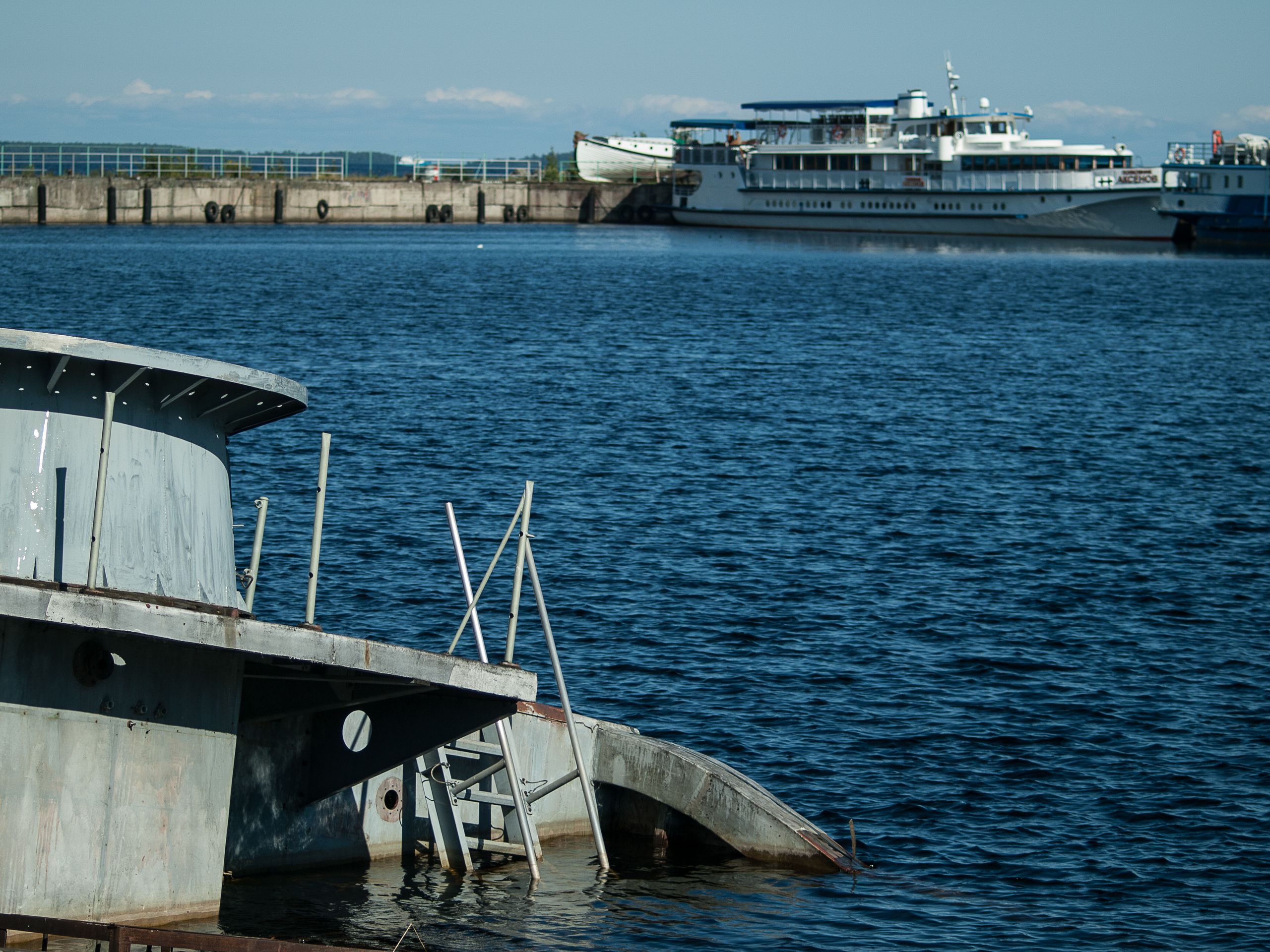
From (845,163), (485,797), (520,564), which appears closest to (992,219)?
(845,163)

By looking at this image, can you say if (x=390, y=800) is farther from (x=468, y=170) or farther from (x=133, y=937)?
(x=468, y=170)

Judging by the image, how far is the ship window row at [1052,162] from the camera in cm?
12594

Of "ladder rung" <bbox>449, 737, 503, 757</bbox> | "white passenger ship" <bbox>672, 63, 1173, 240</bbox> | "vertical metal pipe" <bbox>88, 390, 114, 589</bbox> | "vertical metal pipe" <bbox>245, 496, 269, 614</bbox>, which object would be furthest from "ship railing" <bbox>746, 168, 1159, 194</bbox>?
"vertical metal pipe" <bbox>88, 390, 114, 589</bbox>

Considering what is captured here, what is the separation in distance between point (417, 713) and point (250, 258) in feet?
316

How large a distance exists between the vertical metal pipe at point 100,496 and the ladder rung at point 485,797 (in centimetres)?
502

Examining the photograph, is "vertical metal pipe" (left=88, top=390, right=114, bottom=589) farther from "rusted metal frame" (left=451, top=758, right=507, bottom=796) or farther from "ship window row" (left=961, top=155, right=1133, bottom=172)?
"ship window row" (left=961, top=155, right=1133, bottom=172)

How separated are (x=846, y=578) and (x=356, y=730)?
14.6 metres

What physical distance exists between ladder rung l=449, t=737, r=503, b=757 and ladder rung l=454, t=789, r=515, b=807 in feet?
1.20

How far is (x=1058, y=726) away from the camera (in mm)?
18969

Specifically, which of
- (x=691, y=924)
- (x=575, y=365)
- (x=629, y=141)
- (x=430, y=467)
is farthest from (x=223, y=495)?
(x=629, y=141)

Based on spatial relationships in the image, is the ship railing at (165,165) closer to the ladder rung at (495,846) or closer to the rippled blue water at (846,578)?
the rippled blue water at (846,578)

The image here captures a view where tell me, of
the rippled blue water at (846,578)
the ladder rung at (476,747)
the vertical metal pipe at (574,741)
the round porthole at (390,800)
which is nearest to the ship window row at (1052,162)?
the rippled blue water at (846,578)

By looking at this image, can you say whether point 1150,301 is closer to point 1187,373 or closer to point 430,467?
point 1187,373

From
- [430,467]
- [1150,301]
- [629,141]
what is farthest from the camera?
[629,141]
